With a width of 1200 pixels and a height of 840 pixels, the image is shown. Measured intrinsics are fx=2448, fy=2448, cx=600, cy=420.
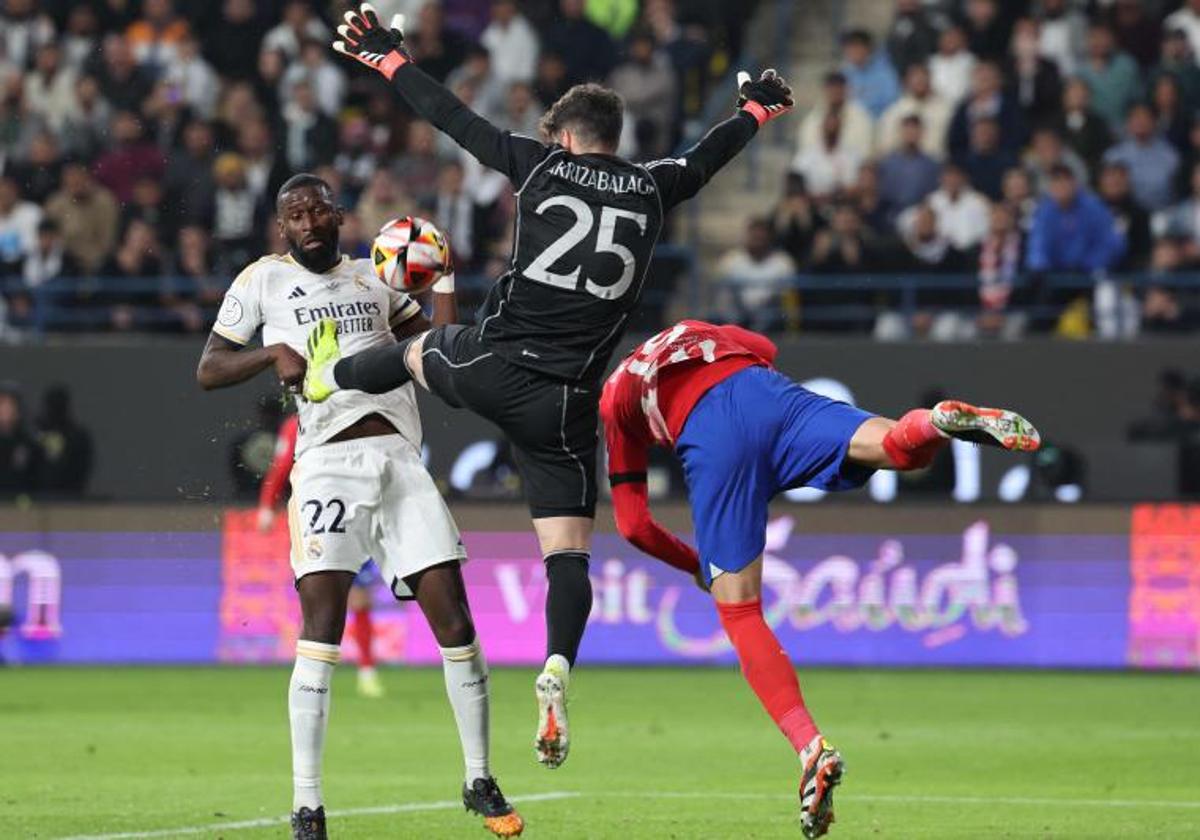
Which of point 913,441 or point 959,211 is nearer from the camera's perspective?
point 913,441

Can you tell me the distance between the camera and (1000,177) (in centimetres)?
2092

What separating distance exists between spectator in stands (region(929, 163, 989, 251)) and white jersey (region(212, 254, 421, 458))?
39.2 ft

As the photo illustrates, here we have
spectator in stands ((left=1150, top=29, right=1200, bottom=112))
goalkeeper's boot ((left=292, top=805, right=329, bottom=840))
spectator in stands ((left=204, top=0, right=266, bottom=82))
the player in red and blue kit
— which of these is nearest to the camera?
the player in red and blue kit

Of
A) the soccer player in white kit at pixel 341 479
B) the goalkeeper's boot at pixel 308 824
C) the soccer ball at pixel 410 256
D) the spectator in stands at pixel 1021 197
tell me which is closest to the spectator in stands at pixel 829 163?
the spectator in stands at pixel 1021 197

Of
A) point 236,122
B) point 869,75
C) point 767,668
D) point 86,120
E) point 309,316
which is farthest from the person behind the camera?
point 86,120

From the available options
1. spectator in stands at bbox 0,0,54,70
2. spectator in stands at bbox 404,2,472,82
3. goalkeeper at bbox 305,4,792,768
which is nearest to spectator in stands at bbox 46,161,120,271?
spectator in stands at bbox 0,0,54,70

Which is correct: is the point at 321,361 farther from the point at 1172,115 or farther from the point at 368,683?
the point at 1172,115

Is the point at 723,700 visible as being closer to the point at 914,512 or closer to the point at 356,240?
the point at 914,512

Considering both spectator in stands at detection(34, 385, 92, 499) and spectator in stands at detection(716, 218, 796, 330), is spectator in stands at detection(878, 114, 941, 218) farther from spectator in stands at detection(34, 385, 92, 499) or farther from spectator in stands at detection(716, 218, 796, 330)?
spectator in stands at detection(34, 385, 92, 499)

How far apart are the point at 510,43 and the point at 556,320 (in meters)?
14.2

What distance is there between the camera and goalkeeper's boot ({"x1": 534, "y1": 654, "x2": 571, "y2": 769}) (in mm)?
8406

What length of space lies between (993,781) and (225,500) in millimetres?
9268

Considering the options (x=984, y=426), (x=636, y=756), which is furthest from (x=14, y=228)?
(x=984, y=426)

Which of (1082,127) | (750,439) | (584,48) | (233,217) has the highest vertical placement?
(584,48)
